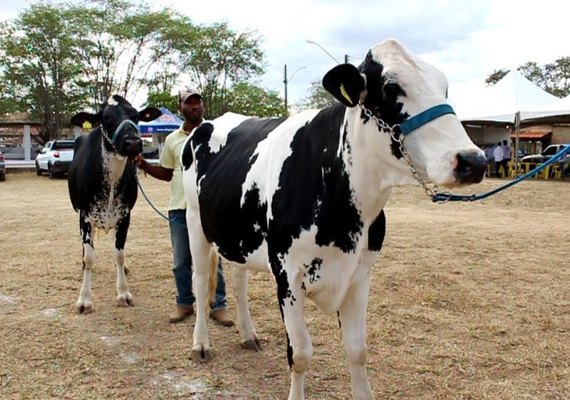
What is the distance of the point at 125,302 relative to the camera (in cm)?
537

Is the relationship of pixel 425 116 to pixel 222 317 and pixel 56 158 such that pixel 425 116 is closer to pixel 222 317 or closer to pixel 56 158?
pixel 222 317

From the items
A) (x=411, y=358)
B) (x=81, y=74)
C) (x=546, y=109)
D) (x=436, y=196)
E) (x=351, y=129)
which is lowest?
(x=411, y=358)

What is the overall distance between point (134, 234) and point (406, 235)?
13.3 feet

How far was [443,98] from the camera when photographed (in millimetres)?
2338

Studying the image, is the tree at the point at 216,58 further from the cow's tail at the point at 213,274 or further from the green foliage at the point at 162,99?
the cow's tail at the point at 213,274

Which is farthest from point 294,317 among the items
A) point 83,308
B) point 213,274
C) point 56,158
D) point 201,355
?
point 56,158

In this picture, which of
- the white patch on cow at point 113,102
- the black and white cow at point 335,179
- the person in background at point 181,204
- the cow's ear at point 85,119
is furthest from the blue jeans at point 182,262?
the cow's ear at point 85,119

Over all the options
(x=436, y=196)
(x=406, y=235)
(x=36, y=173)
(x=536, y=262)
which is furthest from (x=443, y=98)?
(x=36, y=173)

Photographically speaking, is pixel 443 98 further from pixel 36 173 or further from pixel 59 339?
pixel 36 173

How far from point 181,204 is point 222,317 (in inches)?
38.4

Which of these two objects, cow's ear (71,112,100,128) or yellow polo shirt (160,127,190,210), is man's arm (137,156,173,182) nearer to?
Answer: yellow polo shirt (160,127,190,210)

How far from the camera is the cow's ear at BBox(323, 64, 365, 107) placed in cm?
233

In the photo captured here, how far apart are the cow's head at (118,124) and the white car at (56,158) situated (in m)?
16.1

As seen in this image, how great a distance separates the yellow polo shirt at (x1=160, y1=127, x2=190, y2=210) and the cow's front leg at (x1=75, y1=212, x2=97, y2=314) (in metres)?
1.08
